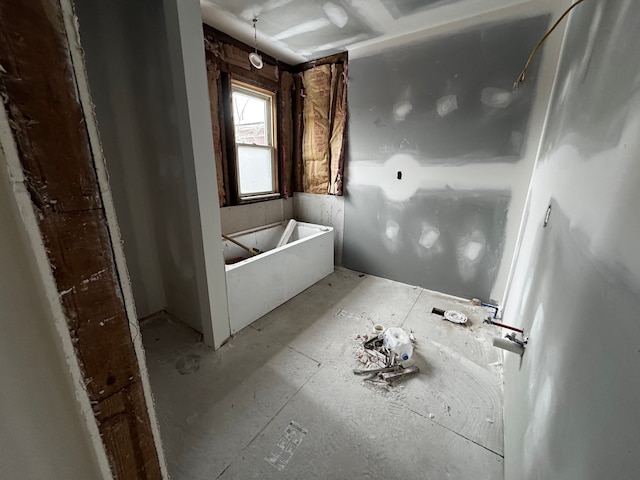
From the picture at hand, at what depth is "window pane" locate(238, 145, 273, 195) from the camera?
3.05 metres

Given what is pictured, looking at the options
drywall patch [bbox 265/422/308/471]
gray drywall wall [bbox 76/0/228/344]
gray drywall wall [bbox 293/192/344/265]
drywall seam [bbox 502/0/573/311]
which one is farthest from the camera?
gray drywall wall [bbox 293/192/344/265]

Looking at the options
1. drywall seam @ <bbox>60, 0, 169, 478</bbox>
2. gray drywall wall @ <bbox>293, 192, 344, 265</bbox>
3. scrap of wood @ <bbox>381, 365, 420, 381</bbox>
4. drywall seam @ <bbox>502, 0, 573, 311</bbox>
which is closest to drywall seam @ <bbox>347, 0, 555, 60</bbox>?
drywall seam @ <bbox>502, 0, 573, 311</bbox>

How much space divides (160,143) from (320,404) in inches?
80.4

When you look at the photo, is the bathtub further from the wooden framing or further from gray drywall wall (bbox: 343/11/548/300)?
the wooden framing

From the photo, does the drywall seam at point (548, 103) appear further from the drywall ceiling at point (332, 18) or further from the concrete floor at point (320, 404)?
the concrete floor at point (320, 404)

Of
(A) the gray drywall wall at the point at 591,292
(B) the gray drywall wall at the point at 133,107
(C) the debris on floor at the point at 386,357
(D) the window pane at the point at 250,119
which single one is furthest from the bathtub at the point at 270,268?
(A) the gray drywall wall at the point at 591,292

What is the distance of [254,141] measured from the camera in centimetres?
319

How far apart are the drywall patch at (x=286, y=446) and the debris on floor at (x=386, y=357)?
541mm

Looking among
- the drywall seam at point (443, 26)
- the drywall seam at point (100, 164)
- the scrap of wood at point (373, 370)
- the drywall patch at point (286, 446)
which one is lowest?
the drywall patch at point (286, 446)

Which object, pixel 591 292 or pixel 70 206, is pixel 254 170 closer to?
pixel 70 206

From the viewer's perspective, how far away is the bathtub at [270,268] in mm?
2072

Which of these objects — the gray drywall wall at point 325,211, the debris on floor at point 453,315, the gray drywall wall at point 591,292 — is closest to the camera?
the gray drywall wall at point 591,292

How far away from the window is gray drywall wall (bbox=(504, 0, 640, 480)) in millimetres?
2758

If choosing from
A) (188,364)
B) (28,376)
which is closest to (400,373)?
(188,364)
